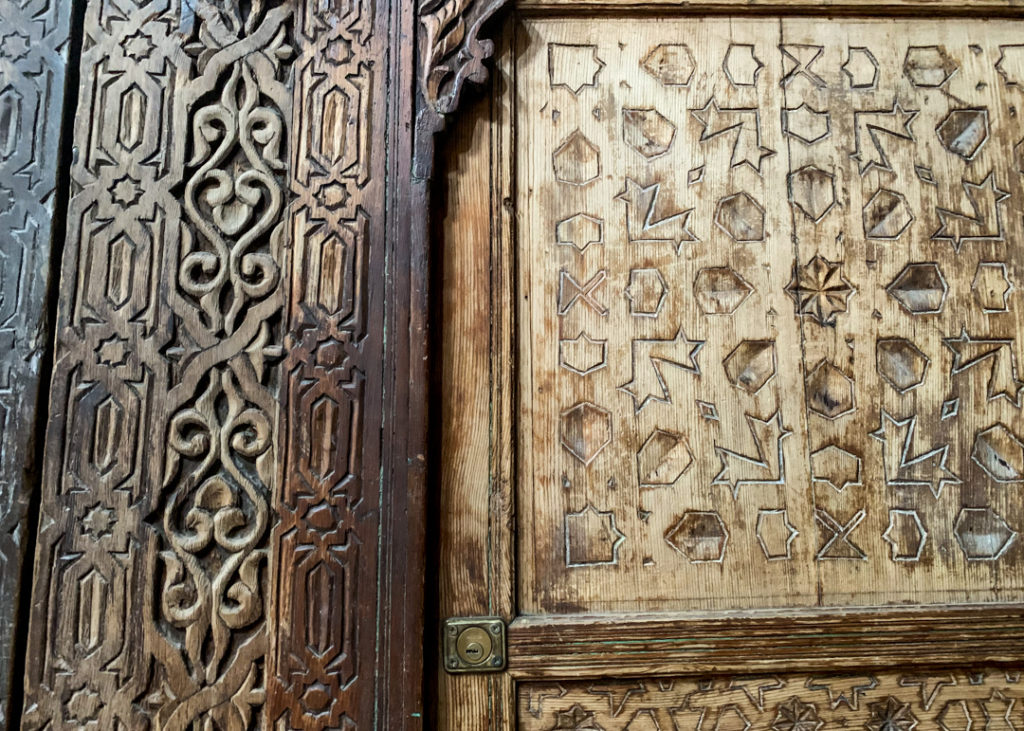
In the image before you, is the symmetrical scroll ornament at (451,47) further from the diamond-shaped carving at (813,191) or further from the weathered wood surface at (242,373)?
the diamond-shaped carving at (813,191)

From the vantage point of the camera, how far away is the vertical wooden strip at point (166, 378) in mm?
1097

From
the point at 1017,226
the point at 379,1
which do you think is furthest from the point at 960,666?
the point at 379,1

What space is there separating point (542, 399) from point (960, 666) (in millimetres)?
818

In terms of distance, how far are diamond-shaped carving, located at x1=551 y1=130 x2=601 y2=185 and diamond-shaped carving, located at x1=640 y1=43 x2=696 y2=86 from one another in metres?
0.18

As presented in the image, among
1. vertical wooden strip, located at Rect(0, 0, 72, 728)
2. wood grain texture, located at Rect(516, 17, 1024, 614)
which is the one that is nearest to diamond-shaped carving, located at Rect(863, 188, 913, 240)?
wood grain texture, located at Rect(516, 17, 1024, 614)

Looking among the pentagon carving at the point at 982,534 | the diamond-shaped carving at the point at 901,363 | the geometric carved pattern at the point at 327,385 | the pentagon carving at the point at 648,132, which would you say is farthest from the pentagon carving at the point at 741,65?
the pentagon carving at the point at 982,534

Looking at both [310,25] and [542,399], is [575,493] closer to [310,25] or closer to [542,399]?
[542,399]

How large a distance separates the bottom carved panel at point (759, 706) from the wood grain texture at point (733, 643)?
0.09 ft

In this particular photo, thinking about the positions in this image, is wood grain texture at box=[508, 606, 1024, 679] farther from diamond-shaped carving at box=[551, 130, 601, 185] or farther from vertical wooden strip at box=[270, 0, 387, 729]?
diamond-shaped carving at box=[551, 130, 601, 185]

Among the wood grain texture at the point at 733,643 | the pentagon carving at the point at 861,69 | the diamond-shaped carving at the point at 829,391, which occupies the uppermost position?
the pentagon carving at the point at 861,69

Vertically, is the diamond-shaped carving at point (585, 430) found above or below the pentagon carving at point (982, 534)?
above

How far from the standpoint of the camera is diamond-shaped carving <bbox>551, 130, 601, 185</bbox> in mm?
1267

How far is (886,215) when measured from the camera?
Answer: 1272mm

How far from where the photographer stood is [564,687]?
1.14 meters
